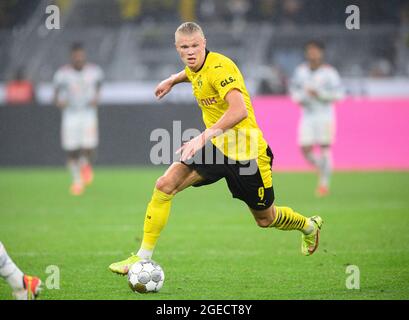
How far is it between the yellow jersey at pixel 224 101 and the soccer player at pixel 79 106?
30.8 ft

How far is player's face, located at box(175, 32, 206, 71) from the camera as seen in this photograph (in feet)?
24.7

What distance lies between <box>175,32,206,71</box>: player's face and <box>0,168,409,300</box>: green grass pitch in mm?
1959

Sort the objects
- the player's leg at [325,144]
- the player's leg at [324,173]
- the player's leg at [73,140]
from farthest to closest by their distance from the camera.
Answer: the player's leg at [73,140] < the player's leg at [325,144] < the player's leg at [324,173]

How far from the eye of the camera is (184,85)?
21828 mm

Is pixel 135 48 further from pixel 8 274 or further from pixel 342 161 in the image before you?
pixel 8 274

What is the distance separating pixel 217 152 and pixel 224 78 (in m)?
0.78

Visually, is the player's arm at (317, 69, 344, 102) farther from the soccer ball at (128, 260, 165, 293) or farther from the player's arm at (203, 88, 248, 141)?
the soccer ball at (128, 260, 165, 293)

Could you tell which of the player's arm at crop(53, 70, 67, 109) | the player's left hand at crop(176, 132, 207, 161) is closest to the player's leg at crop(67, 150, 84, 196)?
the player's arm at crop(53, 70, 67, 109)

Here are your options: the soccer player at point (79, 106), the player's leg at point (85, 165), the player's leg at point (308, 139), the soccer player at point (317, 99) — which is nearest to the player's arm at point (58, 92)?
the soccer player at point (79, 106)

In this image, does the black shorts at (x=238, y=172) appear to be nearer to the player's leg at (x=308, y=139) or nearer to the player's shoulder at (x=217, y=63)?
the player's shoulder at (x=217, y=63)

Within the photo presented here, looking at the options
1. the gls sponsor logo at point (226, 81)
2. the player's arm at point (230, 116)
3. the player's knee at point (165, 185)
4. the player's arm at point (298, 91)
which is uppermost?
the player's arm at point (298, 91)

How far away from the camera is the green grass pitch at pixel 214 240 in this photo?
7.62 metres

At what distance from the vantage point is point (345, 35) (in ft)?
72.3
